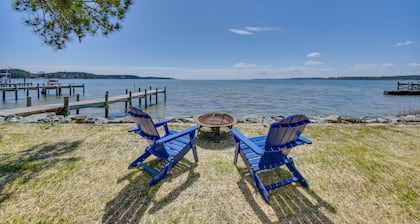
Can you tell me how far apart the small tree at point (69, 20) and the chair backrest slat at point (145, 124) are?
245 centimetres

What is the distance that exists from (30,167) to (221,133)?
389cm

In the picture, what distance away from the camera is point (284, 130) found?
2.48 meters

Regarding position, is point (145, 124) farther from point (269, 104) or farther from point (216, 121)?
point (269, 104)

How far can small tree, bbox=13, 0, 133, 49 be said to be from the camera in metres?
4.15

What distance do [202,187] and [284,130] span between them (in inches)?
54.5

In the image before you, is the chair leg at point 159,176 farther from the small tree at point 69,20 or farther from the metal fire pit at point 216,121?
the small tree at point 69,20

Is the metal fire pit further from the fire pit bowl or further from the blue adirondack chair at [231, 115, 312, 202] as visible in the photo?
the blue adirondack chair at [231, 115, 312, 202]

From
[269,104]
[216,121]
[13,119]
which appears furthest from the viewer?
[269,104]

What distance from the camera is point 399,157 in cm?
378

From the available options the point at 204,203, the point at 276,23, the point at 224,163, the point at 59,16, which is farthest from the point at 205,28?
the point at 204,203

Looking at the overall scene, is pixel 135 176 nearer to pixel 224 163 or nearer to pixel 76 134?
pixel 224 163

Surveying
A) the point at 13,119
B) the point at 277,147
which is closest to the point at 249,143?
the point at 277,147

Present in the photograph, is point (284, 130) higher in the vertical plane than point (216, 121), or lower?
higher

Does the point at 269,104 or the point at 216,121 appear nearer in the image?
the point at 216,121
